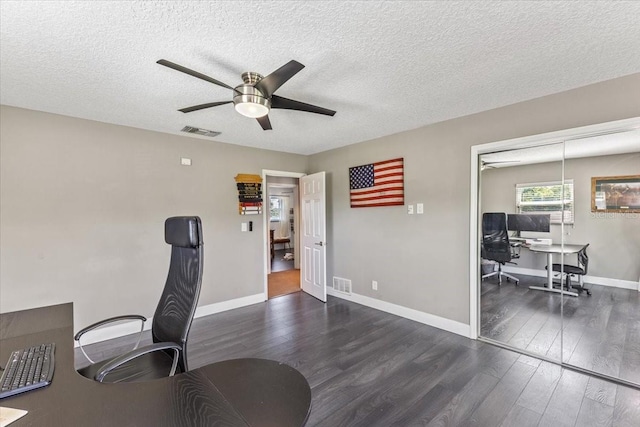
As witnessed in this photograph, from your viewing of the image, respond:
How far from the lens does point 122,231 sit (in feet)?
11.2

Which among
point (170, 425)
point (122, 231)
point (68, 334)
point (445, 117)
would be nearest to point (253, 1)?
point (170, 425)

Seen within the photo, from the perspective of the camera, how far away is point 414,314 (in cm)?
373

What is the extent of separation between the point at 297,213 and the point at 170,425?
5.98 m

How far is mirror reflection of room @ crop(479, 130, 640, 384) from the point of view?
246 cm

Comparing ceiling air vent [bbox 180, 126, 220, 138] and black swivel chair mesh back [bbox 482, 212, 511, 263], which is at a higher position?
ceiling air vent [bbox 180, 126, 220, 138]

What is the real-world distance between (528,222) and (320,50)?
2.81m

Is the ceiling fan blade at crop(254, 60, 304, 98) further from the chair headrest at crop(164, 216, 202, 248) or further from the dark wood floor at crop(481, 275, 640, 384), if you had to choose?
the dark wood floor at crop(481, 275, 640, 384)

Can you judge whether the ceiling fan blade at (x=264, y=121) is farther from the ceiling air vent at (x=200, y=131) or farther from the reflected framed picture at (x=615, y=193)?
the reflected framed picture at (x=615, y=193)

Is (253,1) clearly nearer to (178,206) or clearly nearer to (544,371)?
(178,206)

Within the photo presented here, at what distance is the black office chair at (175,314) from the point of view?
1.61 metres

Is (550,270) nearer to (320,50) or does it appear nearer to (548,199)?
(548,199)

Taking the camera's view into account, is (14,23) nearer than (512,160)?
Yes

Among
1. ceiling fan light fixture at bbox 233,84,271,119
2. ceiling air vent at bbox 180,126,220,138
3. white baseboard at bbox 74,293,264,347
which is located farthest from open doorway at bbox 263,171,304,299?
ceiling fan light fixture at bbox 233,84,271,119

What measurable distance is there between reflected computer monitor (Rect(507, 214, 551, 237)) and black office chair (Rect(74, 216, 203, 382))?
3.25 metres
